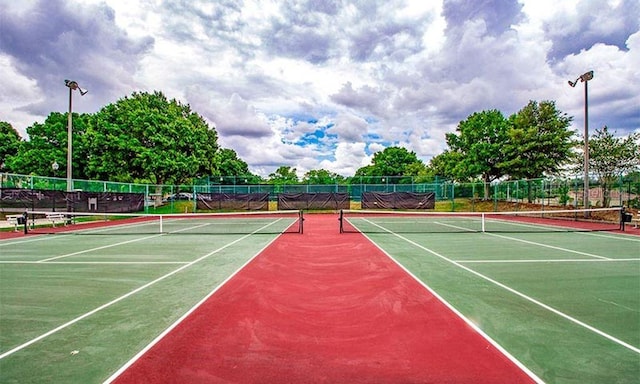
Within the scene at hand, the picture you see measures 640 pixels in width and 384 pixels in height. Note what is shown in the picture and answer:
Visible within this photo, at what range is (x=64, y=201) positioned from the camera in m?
20.5

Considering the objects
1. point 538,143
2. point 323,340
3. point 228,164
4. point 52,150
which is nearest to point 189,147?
point 52,150

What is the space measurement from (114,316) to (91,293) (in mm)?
1661

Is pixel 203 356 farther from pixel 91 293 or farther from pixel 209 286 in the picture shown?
pixel 91 293

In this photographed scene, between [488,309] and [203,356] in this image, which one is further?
[488,309]

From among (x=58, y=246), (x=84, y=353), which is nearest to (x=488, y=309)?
(x=84, y=353)

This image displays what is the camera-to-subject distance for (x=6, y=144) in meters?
50.6

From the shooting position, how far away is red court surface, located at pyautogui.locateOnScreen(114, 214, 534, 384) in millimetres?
3420

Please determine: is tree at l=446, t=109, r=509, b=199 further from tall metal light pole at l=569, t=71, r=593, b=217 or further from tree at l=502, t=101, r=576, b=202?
tall metal light pole at l=569, t=71, r=593, b=217

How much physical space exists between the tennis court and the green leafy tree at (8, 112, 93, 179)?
119ft

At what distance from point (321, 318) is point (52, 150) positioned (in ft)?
164

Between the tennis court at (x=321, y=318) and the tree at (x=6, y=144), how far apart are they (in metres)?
56.8

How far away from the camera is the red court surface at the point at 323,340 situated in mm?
3420

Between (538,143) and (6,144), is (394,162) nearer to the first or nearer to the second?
(538,143)

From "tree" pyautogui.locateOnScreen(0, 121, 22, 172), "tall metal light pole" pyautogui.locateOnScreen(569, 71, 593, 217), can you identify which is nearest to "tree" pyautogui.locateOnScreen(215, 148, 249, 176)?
"tree" pyautogui.locateOnScreen(0, 121, 22, 172)
